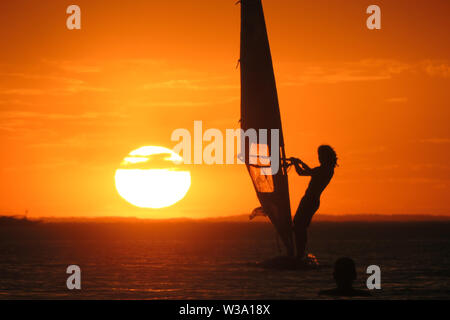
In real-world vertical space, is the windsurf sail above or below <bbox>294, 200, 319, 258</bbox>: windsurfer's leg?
above

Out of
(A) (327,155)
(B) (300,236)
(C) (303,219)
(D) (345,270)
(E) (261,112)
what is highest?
(E) (261,112)

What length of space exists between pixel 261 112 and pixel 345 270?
844 cm

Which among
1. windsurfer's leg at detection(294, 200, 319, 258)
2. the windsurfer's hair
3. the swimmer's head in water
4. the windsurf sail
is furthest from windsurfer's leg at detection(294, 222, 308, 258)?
the swimmer's head in water

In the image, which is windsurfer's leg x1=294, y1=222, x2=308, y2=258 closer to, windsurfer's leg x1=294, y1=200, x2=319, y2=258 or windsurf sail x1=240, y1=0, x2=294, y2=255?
windsurfer's leg x1=294, y1=200, x2=319, y2=258

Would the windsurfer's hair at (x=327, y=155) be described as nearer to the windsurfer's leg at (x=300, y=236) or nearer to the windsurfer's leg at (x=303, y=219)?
the windsurfer's leg at (x=303, y=219)

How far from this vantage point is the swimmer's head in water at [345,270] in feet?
60.8

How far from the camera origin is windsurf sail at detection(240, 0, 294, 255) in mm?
25172

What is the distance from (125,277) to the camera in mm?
38312

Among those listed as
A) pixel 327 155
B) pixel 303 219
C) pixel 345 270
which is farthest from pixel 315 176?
pixel 345 270

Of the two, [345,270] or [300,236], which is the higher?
[300,236]

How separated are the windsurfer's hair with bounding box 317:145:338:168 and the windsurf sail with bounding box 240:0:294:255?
70.5 inches

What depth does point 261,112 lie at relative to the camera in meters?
25.6

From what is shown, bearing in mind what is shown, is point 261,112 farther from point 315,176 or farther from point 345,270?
point 345,270

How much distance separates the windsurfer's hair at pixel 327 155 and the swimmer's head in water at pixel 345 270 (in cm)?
526
